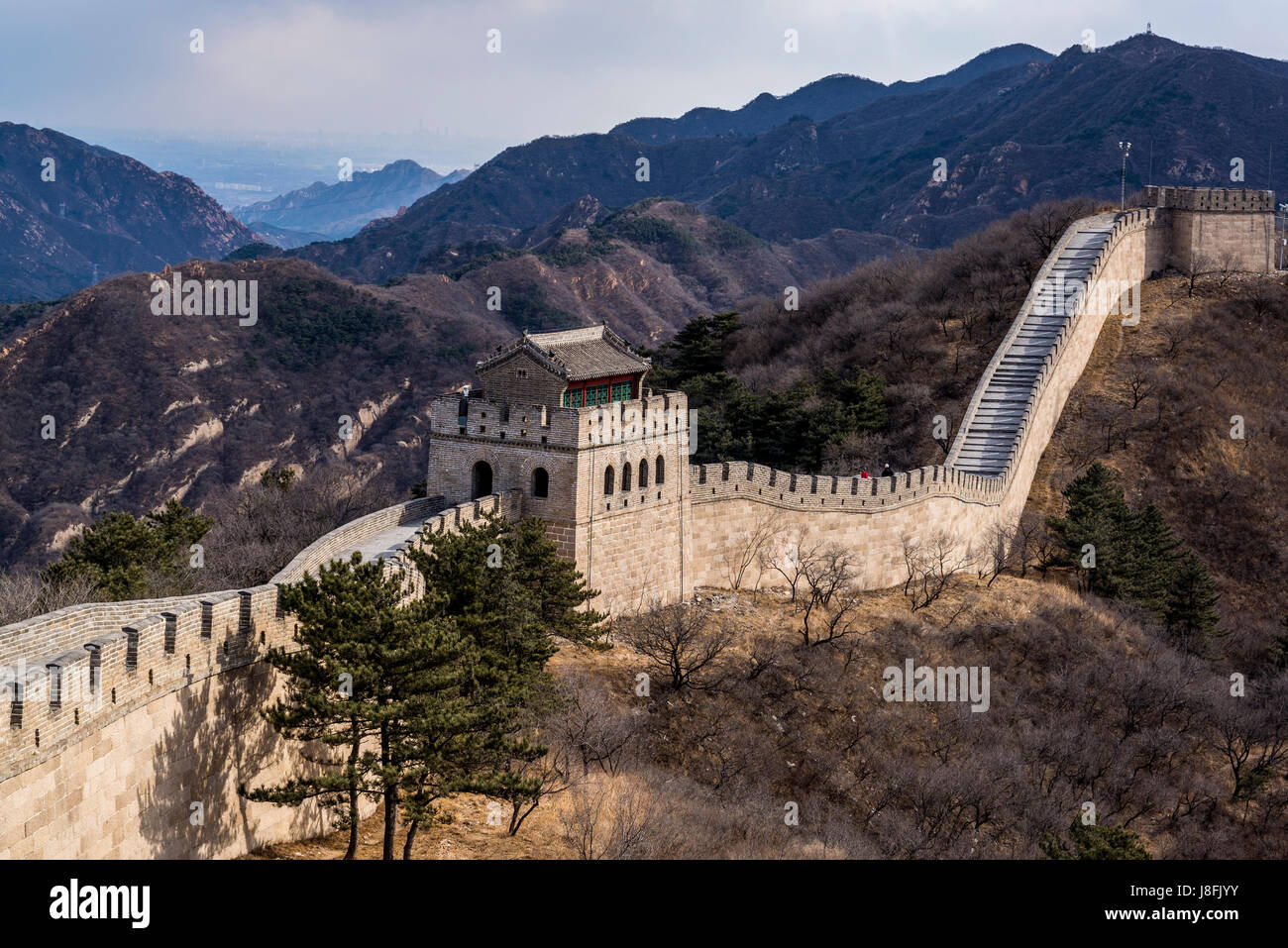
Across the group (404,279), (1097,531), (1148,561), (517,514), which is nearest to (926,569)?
(1097,531)

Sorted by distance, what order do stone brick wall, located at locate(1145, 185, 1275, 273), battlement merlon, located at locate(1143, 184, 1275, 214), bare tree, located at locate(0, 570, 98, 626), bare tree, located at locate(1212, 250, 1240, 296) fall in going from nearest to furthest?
bare tree, located at locate(0, 570, 98, 626) → bare tree, located at locate(1212, 250, 1240, 296) → stone brick wall, located at locate(1145, 185, 1275, 273) → battlement merlon, located at locate(1143, 184, 1275, 214)

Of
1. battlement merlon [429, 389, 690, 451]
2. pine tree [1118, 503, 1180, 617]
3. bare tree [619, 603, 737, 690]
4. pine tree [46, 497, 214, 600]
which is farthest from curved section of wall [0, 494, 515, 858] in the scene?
pine tree [1118, 503, 1180, 617]

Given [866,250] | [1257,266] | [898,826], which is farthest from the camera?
[866,250]

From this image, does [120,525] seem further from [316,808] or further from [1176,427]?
[1176,427]

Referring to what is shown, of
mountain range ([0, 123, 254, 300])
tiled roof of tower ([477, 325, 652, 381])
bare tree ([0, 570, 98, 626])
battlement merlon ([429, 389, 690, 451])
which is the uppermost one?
mountain range ([0, 123, 254, 300])

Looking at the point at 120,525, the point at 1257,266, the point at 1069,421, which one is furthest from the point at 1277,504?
the point at 120,525

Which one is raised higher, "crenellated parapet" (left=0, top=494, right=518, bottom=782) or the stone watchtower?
the stone watchtower

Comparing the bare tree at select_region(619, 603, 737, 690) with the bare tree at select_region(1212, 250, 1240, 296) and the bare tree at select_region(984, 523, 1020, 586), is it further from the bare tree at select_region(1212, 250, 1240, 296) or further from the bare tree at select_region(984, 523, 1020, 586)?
the bare tree at select_region(1212, 250, 1240, 296)

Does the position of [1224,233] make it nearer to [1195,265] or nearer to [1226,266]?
[1226,266]
